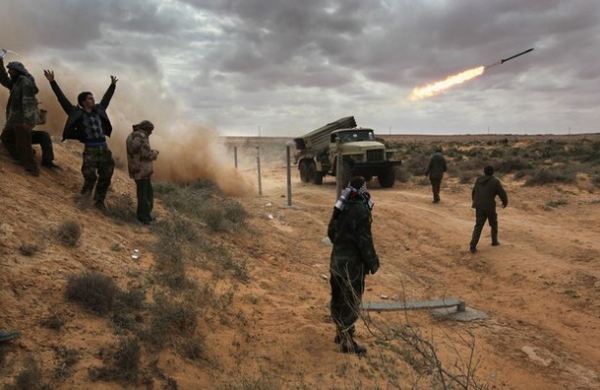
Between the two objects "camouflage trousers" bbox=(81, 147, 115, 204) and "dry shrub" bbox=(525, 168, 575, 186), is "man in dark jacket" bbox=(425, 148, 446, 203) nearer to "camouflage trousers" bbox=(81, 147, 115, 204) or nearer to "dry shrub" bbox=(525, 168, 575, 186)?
"dry shrub" bbox=(525, 168, 575, 186)

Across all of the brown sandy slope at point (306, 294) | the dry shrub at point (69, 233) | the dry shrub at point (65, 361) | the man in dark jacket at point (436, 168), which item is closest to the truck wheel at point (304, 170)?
the man in dark jacket at point (436, 168)

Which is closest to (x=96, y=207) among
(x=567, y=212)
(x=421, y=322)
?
(x=421, y=322)

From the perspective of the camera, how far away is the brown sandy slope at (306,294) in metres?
4.79

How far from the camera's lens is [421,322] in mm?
6863

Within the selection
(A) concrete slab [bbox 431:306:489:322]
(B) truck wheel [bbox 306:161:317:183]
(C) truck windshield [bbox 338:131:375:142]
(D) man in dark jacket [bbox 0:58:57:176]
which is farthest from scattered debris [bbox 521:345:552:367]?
(B) truck wheel [bbox 306:161:317:183]

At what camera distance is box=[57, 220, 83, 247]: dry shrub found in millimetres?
6203

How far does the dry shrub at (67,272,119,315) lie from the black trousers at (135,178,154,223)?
2853mm

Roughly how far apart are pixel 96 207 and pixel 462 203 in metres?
11.6

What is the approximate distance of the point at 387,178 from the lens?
19703 mm

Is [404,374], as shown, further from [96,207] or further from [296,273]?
[96,207]

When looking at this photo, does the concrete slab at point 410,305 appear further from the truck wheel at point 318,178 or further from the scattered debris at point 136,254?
the truck wheel at point 318,178

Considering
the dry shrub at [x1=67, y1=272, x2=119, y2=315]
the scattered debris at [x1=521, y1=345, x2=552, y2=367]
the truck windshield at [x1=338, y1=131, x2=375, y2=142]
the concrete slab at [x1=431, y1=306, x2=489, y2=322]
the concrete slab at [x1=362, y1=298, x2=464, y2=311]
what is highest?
the truck windshield at [x1=338, y1=131, x2=375, y2=142]

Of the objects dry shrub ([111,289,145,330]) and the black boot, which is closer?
dry shrub ([111,289,145,330])

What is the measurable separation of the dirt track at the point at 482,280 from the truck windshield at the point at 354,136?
4.70 meters
